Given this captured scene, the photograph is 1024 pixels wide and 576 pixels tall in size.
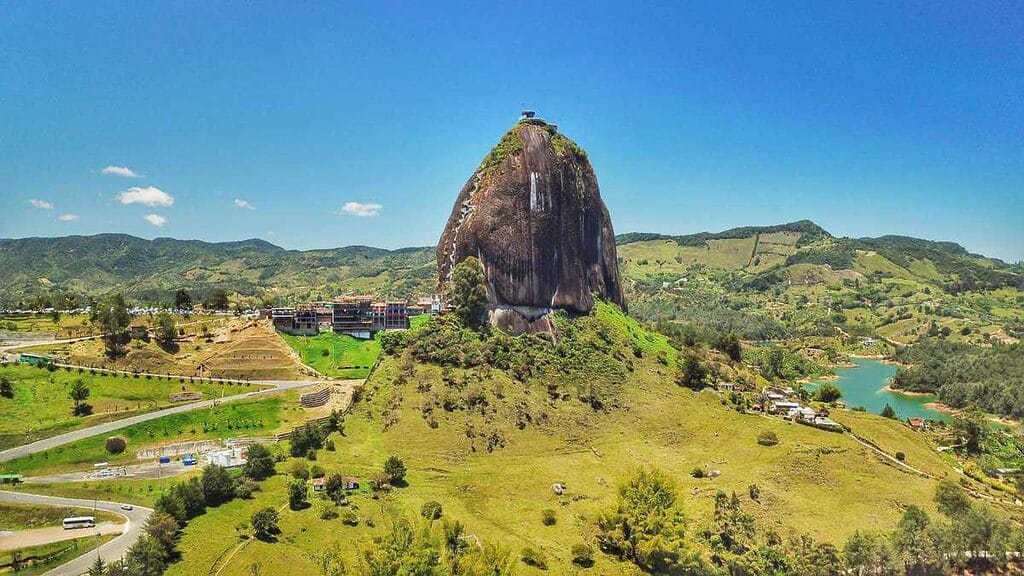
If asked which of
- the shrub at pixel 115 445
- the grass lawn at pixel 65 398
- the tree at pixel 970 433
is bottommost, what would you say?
the tree at pixel 970 433

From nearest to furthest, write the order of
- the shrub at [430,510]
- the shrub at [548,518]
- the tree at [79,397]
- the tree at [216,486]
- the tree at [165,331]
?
the shrub at [430,510], the shrub at [548,518], the tree at [216,486], the tree at [79,397], the tree at [165,331]

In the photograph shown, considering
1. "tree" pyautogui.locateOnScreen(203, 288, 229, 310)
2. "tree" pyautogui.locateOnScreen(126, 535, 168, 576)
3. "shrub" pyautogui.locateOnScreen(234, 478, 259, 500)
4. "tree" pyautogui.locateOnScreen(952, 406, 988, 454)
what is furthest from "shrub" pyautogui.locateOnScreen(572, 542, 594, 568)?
"tree" pyautogui.locateOnScreen(203, 288, 229, 310)

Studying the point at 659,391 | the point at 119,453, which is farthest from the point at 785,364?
the point at 119,453

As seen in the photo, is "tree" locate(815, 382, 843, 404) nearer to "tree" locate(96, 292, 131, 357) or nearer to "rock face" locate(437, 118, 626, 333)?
"rock face" locate(437, 118, 626, 333)

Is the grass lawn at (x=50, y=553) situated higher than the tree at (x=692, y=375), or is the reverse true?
the tree at (x=692, y=375)

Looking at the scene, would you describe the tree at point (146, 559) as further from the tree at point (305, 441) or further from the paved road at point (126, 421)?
the paved road at point (126, 421)

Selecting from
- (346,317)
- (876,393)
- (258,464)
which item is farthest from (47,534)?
(876,393)

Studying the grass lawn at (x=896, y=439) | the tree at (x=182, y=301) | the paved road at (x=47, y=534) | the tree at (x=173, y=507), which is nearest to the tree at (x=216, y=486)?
the tree at (x=173, y=507)
